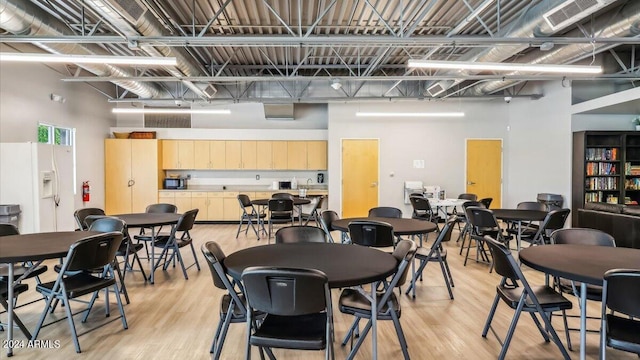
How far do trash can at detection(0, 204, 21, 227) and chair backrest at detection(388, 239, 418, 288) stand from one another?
5.58m

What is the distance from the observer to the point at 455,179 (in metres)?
9.09

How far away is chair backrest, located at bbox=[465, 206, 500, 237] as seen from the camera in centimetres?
470

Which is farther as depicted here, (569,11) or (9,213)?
(9,213)

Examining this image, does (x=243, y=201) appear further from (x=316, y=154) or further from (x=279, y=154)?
(x=316, y=154)

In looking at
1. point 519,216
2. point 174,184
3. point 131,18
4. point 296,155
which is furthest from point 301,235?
point 174,184

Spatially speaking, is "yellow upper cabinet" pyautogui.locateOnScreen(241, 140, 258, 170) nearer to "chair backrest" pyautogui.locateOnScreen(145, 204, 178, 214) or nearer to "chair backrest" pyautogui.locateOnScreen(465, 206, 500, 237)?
"chair backrest" pyautogui.locateOnScreen(145, 204, 178, 214)

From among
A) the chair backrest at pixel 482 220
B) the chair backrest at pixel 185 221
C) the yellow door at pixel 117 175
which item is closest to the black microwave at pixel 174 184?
the yellow door at pixel 117 175

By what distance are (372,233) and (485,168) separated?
22.0ft

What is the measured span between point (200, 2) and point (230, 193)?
4.97 m

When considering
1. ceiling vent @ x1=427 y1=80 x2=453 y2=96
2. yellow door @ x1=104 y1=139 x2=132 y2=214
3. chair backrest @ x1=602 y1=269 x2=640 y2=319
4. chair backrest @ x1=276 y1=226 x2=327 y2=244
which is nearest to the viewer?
chair backrest @ x1=602 y1=269 x2=640 y2=319

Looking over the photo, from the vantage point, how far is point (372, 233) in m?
3.57

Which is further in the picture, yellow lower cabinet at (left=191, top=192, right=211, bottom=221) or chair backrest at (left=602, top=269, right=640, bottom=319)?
yellow lower cabinet at (left=191, top=192, right=211, bottom=221)

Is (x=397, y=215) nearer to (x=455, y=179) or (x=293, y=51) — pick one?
(x=293, y=51)

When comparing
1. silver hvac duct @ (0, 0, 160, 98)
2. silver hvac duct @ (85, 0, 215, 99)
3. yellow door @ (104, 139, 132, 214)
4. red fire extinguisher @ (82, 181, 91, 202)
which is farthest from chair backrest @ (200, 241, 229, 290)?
yellow door @ (104, 139, 132, 214)
